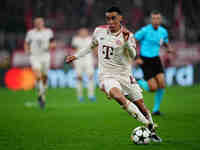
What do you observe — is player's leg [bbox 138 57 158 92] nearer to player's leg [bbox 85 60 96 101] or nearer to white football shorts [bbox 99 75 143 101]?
white football shorts [bbox 99 75 143 101]

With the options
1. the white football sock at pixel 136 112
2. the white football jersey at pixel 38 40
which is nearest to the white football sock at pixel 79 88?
the white football jersey at pixel 38 40

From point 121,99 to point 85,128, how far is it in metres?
2.04

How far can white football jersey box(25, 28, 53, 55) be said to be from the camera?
13.6m

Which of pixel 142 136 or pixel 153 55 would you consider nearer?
pixel 142 136

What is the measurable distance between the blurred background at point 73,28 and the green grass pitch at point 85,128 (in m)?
6.52

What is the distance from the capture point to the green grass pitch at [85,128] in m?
6.78

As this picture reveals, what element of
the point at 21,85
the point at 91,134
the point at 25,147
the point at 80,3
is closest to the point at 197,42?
the point at 80,3

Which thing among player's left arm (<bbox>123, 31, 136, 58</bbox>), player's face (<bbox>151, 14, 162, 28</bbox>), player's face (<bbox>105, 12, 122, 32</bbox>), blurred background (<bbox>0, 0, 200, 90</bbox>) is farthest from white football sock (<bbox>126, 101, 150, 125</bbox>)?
blurred background (<bbox>0, 0, 200, 90</bbox>)

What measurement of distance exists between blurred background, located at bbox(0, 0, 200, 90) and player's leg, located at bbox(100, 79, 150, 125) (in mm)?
13719

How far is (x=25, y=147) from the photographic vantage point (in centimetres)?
665

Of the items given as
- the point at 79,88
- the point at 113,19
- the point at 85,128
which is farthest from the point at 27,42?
the point at 113,19

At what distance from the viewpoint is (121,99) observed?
6945 mm

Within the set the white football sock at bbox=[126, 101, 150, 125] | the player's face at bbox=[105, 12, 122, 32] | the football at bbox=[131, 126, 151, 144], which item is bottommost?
the football at bbox=[131, 126, 151, 144]

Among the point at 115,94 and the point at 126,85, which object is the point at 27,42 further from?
the point at 115,94
